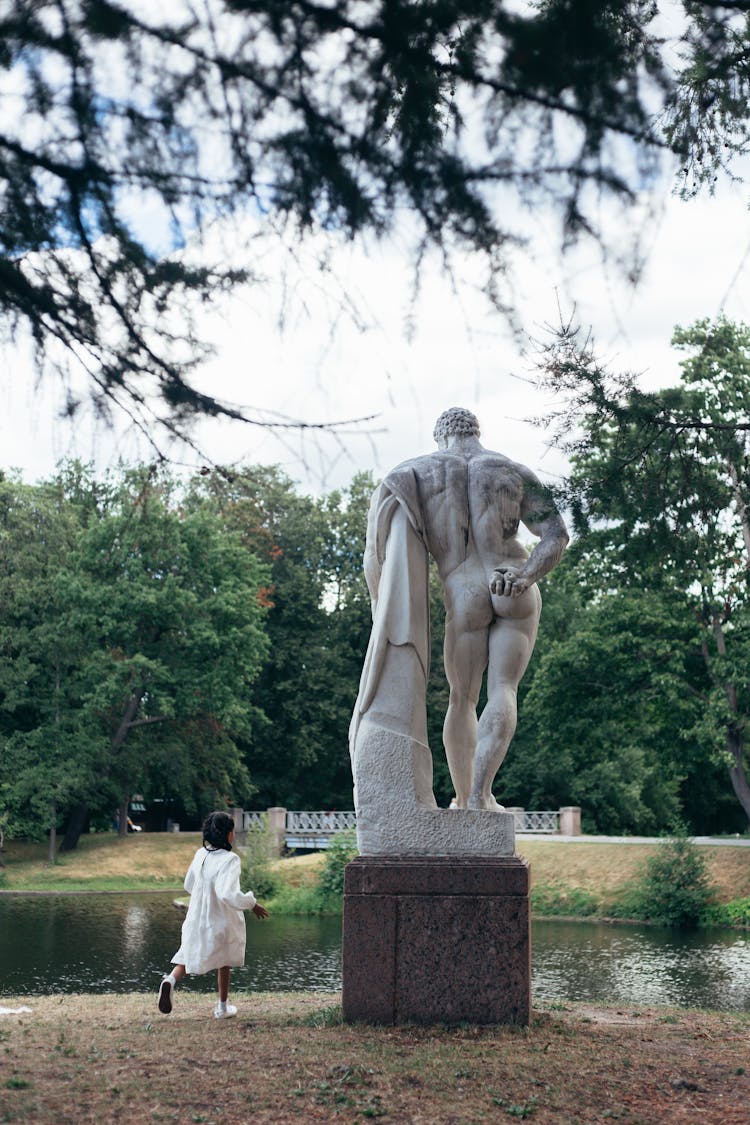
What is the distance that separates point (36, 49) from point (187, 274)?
844 mm

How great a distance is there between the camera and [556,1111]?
470cm

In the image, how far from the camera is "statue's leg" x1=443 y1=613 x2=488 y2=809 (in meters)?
7.13

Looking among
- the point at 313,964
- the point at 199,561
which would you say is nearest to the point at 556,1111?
the point at 313,964

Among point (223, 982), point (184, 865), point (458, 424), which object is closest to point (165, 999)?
point (223, 982)

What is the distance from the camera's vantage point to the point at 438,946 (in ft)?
20.8

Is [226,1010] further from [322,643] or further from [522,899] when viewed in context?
[322,643]

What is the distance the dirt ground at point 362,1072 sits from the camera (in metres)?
4.61

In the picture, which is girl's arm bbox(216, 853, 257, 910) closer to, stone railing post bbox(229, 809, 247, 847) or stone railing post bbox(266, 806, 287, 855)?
stone railing post bbox(266, 806, 287, 855)

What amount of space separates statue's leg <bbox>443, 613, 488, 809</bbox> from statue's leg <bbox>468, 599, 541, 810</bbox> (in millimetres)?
102

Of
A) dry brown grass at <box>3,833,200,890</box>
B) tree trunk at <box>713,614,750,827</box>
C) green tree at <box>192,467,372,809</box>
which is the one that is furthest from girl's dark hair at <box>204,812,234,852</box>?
green tree at <box>192,467,372,809</box>

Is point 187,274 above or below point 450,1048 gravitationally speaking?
above

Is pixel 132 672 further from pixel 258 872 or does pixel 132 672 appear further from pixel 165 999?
pixel 165 999

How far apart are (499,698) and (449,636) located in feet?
1.67

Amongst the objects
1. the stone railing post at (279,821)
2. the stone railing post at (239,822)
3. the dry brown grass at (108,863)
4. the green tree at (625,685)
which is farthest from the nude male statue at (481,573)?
the stone railing post at (239,822)
